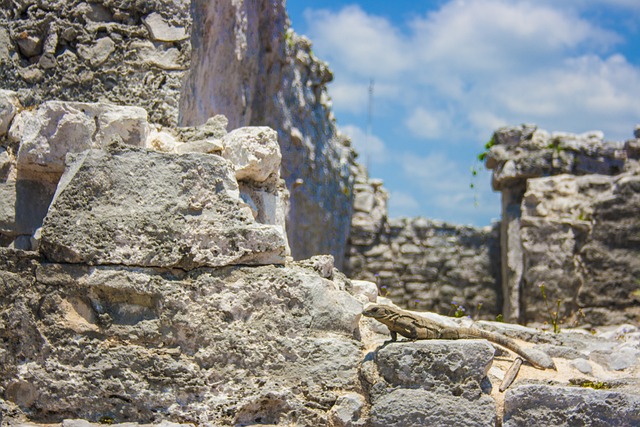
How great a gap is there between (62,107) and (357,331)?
76.7 inches

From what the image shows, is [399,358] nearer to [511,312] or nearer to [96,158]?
[96,158]

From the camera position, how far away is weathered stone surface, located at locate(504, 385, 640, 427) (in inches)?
137

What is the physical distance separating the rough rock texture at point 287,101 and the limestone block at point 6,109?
1.58 meters

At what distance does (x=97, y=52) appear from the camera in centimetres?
452

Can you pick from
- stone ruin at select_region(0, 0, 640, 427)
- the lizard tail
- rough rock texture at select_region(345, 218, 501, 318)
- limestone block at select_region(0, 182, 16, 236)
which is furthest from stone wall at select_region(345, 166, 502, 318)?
limestone block at select_region(0, 182, 16, 236)

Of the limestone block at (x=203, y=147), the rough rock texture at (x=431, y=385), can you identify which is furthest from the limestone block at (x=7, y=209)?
the rough rock texture at (x=431, y=385)

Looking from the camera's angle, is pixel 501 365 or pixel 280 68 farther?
pixel 280 68

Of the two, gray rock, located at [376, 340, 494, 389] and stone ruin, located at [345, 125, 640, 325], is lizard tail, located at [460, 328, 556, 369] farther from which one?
stone ruin, located at [345, 125, 640, 325]

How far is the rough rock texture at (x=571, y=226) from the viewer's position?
10.4 meters

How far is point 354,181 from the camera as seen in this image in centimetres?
1480

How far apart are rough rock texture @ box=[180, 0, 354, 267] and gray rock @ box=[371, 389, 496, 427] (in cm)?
290

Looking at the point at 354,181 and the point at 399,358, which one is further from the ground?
the point at 354,181

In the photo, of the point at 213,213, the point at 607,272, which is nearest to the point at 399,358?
the point at 213,213

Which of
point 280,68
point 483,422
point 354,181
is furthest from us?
point 354,181
